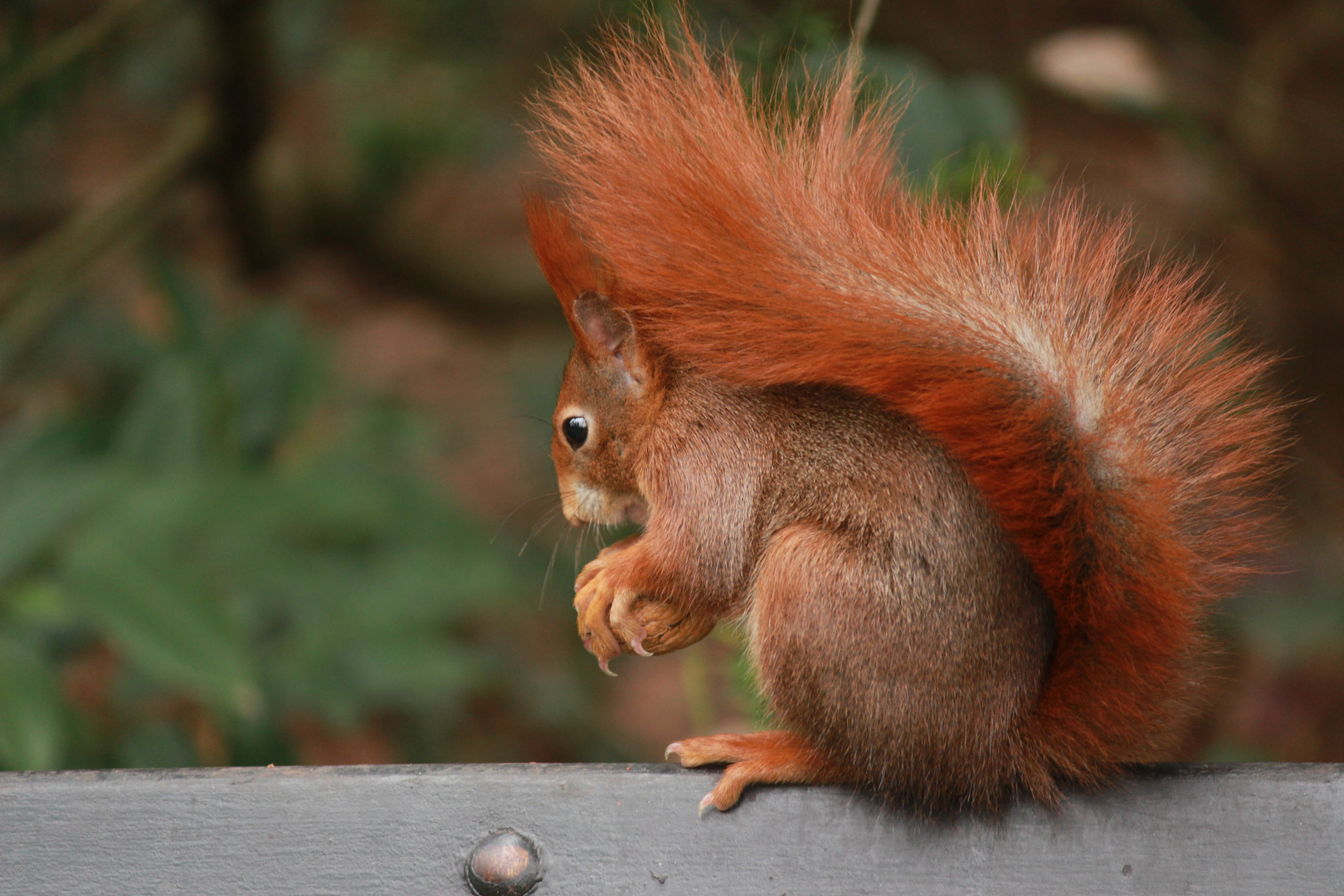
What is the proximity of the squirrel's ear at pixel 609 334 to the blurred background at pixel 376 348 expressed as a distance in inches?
7.8

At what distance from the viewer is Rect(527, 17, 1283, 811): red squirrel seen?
0.70 metres

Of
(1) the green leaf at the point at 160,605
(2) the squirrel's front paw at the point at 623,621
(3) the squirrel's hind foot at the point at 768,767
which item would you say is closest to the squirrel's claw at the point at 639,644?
(2) the squirrel's front paw at the point at 623,621

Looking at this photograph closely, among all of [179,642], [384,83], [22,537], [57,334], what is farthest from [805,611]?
[384,83]

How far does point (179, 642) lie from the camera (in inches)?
50.8

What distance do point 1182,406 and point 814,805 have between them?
1.15 feet

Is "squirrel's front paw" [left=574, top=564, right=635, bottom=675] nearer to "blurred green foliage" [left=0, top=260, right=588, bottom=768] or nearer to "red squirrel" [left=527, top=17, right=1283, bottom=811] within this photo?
"red squirrel" [left=527, top=17, right=1283, bottom=811]

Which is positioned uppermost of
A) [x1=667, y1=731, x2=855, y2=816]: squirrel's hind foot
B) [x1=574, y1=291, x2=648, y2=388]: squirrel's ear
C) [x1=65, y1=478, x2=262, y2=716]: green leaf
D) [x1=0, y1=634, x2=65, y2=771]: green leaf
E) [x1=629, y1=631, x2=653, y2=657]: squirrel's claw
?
[x1=574, y1=291, x2=648, y2=388]: squirrel's ear

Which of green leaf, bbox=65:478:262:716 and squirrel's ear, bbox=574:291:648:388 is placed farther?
green leaf, bbox=65:478:262:716

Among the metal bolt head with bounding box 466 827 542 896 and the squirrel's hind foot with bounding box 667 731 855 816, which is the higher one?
the squirrel's hind foot with bounding box 667 731 855 816

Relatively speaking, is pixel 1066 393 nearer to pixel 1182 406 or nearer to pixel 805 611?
pixel 1182 406

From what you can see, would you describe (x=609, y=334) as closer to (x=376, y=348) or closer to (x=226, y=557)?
(x=226, y=557)

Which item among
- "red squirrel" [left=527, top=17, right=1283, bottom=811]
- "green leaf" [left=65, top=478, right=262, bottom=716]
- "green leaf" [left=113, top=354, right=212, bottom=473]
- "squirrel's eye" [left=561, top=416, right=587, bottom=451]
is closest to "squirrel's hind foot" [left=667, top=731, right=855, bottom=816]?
"red squirrel" [left=527, top=17, right=1283, bottom=811]

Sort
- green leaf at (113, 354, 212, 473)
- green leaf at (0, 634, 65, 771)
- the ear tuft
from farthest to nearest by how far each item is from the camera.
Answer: green leaf at (113, 354, 212, 473), green leaf at (0, 634, 65, 771), the ear tuft

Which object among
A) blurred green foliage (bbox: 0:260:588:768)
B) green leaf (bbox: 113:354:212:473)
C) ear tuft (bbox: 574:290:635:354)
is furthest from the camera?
green leaf (bbox: 113:354:212:473)
